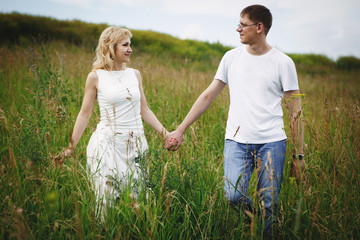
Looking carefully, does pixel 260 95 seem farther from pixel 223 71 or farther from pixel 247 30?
pixel 247 30

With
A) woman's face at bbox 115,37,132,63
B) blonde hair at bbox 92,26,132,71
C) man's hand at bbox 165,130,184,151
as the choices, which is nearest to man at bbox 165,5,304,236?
man's hand at bbox 165,130,184,151

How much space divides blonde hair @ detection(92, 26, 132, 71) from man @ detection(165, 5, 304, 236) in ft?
3.91

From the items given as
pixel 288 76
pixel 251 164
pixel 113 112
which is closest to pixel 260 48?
pixel 288 76

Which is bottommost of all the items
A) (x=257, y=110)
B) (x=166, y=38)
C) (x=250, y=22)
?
(x=257, y=110)

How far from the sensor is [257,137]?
2240 mm

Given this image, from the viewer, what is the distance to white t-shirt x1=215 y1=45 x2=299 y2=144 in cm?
224

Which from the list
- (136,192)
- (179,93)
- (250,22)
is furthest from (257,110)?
(179,93)

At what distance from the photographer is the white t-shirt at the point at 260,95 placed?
88.0 inches

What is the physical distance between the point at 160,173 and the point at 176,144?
2.07ft

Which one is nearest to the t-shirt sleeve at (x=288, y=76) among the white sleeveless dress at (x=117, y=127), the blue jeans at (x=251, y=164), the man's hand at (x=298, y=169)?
the blue jeans at (x=251, y=164)

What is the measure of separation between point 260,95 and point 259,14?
74 cm

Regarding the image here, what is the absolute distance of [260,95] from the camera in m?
2.29

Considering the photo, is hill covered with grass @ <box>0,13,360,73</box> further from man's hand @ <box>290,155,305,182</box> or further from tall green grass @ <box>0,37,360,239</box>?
man's hand @ <box>290,155,305,182</box>

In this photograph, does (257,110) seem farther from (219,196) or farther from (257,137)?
(219,196)
